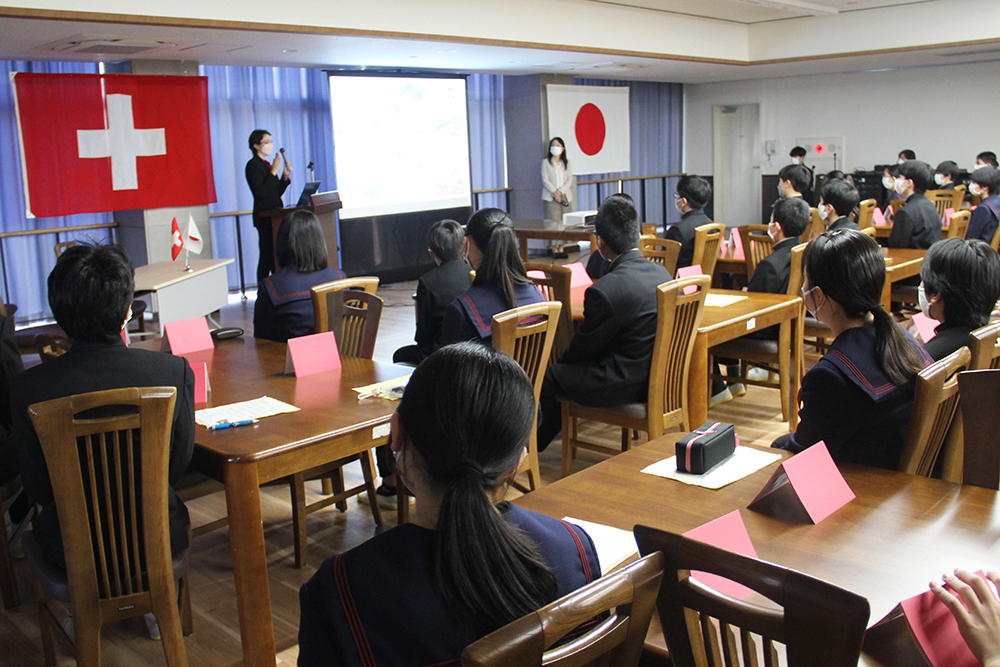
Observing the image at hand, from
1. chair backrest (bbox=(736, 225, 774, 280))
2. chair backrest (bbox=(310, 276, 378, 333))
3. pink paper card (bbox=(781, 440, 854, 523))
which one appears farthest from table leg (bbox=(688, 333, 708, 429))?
pink paper card (bbox=(781, 440, 854, 523))

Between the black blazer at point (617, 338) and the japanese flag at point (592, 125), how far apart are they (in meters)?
7.62

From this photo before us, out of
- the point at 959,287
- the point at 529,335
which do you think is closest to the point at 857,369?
the point at 959,287

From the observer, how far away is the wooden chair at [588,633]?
83 cm

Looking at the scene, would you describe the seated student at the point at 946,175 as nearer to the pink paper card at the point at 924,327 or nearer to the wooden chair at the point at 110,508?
the pink paper card at the point at 924,327

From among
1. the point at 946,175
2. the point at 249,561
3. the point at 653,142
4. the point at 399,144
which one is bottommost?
the point at 249,561

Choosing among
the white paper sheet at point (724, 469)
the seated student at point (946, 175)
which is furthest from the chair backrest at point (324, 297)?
the seated student at point (946, 175)

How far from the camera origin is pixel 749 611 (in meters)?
0.92

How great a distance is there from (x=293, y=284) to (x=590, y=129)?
8434 mm

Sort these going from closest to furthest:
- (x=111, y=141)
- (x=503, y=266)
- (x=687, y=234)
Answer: (x=503, y=266) < (x=687, y=234) < (x=111, y=141)

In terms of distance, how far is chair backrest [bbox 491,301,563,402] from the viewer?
2514 mm

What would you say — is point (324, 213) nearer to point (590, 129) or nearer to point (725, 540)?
point (590, 129)

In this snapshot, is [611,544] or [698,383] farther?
[698,383]

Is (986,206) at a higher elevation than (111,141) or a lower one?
lower

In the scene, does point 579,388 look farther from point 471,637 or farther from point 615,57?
point 615,57
